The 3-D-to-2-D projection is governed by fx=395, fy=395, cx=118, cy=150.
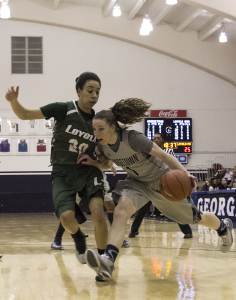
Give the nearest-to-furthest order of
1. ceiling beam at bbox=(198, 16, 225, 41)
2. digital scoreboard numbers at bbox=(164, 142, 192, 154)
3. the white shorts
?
the white shorts → ceiling beam at bbox=(198, 16, 225, 41) → digital scoreboard numbers at bbox=(164, 142, 192, 154)

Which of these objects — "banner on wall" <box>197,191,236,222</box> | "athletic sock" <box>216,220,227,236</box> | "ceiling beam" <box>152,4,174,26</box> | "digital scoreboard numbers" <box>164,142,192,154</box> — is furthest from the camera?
"digital scoreboard numbers" <box>164,142,192,154</box>

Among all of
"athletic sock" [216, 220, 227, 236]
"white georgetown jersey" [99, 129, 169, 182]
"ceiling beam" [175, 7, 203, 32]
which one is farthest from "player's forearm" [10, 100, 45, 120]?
"ceiling beam" [175, 7, 203, 32]

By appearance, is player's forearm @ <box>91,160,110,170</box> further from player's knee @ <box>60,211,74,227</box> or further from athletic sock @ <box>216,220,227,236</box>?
athletic sock @ <box>216,220,227,236</box>

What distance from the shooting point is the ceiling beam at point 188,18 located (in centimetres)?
1362

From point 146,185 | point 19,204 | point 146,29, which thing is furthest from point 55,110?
point 19,204

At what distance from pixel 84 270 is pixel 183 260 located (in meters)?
0.93

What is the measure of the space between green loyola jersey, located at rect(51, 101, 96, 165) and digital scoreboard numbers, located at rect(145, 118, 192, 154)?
37.5 feet

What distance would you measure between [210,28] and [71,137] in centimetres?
1283

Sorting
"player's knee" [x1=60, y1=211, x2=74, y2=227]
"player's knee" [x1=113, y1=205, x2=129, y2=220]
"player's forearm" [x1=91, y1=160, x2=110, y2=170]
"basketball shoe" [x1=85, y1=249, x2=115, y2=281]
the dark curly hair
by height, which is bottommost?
"basketball shoe" [x1=85, y1=249, x2=115, y2=281]

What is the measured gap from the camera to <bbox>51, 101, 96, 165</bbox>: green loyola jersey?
306 cm

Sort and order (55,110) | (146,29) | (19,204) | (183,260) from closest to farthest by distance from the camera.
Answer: (55,110)
(183,260)
(146,29)
(19,204)

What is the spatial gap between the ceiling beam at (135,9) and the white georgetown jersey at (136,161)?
11776 millimetres

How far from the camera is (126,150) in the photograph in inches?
112

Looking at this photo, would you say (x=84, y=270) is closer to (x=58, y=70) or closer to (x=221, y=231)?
(x=221, y=231)
